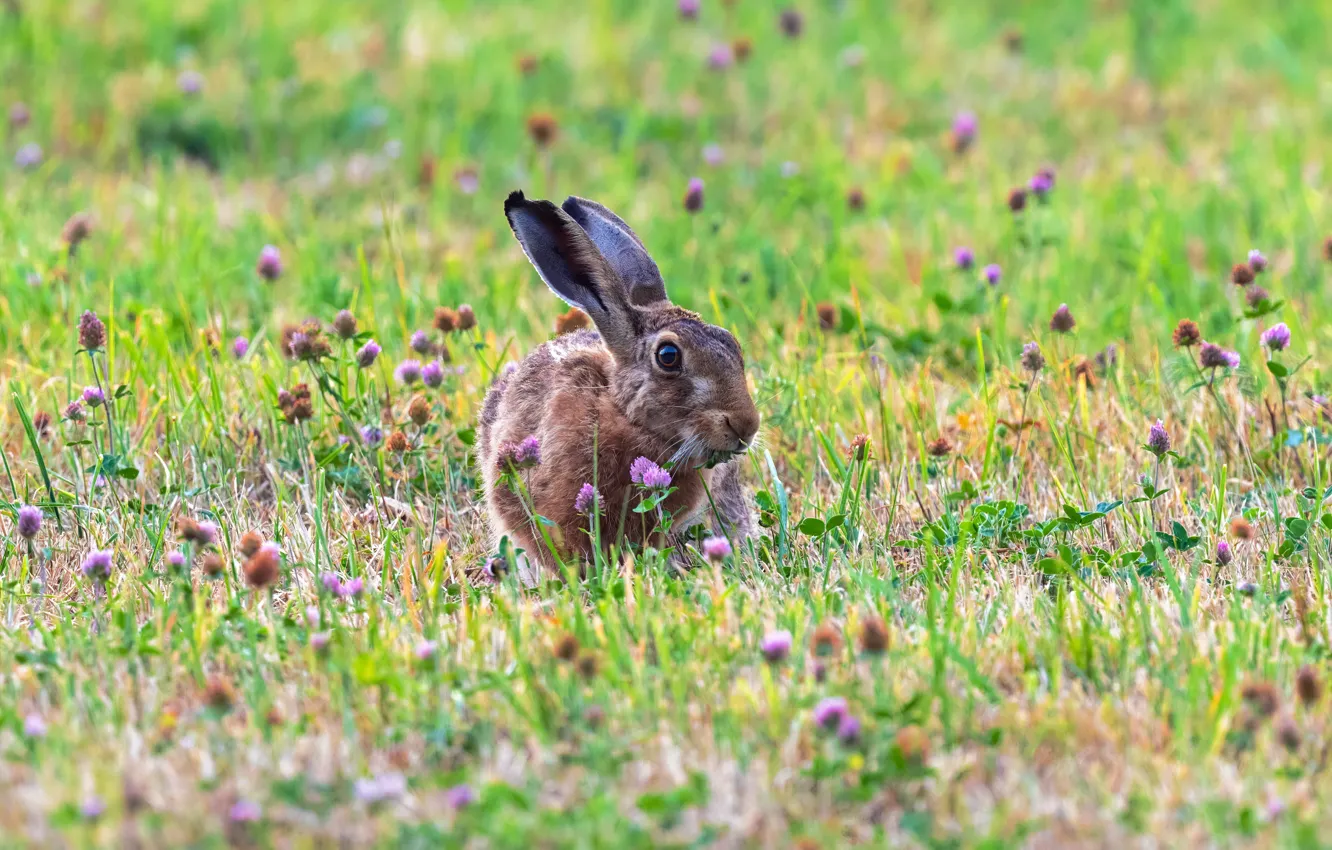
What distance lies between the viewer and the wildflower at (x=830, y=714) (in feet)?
11.2

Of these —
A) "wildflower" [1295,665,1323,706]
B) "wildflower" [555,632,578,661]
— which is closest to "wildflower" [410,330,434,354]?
"wildflower" [555,632,578,661]

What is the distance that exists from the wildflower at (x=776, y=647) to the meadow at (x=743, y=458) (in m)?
0.02

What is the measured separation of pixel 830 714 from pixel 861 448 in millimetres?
1607

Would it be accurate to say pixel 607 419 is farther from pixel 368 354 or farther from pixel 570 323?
pixel 570 323

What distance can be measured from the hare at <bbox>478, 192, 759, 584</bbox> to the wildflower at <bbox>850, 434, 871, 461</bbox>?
354mm

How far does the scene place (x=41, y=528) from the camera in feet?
16.1

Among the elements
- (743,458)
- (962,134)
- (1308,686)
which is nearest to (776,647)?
(1308,686)

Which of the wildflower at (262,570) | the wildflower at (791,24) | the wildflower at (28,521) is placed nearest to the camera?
the wildflower at (262,570)

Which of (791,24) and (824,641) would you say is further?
(791,24)

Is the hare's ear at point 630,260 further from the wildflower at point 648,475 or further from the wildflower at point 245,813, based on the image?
the wildflower at point 245,813

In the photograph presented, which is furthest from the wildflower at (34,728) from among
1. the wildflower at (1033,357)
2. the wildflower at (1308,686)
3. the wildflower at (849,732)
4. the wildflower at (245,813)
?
the wildflower at (1033,357)

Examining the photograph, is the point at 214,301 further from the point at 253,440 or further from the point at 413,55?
the point at 413,55

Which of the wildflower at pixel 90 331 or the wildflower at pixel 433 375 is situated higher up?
the wildflower at pixel 90 331

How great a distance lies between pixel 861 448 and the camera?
492 cm
